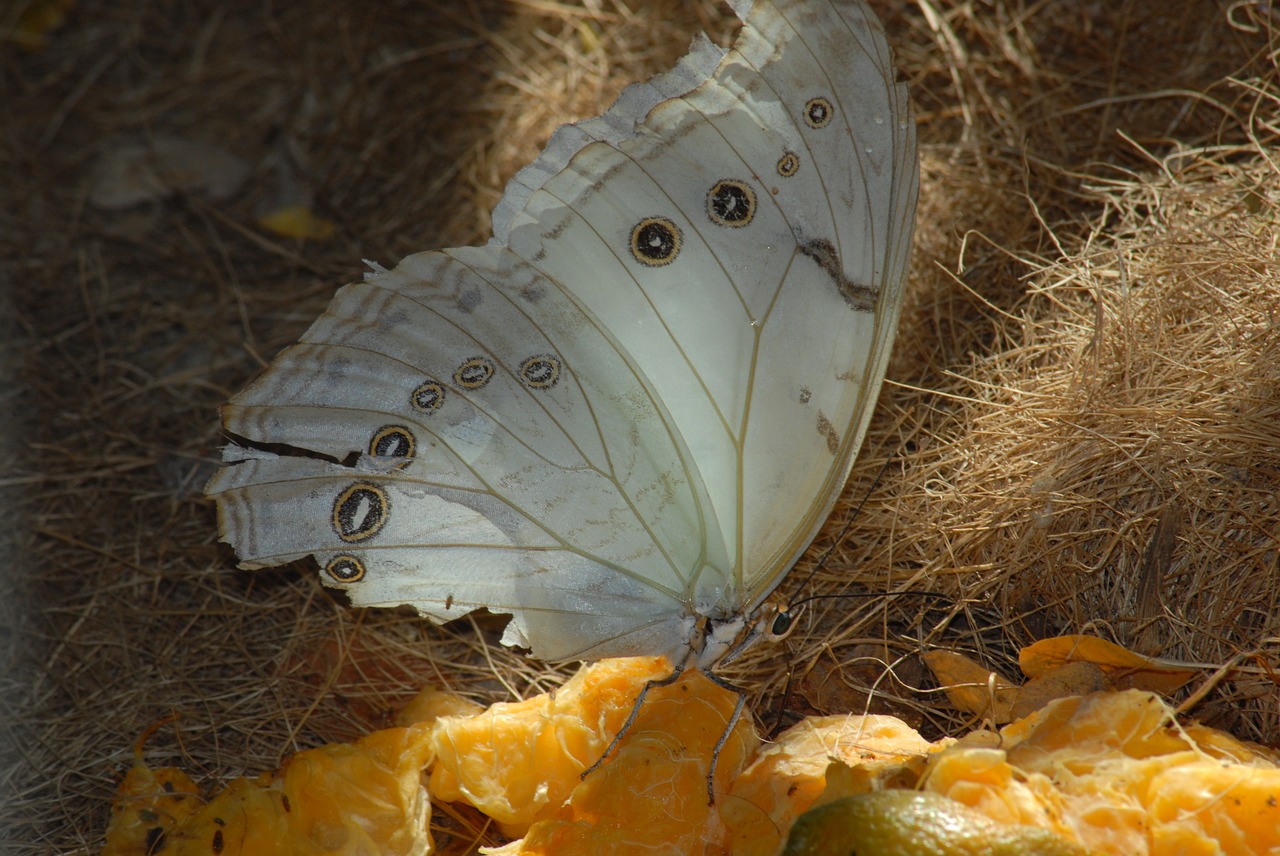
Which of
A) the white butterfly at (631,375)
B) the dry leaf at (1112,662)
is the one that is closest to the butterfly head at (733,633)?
the white butterfly at (631,375)

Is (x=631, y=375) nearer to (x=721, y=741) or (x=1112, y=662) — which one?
(x=721, y=741)

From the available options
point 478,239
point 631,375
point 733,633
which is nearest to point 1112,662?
point 733,633

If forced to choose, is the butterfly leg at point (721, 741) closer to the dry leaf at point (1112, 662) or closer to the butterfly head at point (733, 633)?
the butterfly head at point (733, 633)

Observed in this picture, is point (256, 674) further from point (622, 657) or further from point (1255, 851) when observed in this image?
point (1255, 851)

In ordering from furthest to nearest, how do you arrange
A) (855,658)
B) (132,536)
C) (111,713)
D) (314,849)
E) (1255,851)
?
(132,536) < (111,713) < (855,658) < (314,849) < (1255,851)

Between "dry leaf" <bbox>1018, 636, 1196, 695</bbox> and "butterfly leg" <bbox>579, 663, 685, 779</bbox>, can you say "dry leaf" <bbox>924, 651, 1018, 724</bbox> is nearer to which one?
"dry leaf" <bbox>1018, 636, 1196, 695</bbox>

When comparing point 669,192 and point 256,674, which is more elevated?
point 669,192

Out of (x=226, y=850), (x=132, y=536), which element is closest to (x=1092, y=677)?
(x=226, y=850)
